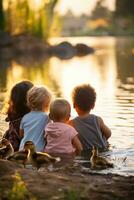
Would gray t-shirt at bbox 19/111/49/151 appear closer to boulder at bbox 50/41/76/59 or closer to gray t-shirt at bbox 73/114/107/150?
gray t-shirt at bbox 73/114/107/150

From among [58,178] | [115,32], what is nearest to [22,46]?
[58,178]

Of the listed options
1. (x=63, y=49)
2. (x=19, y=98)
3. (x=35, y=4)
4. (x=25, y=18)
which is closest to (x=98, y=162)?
(x=19, y=98)

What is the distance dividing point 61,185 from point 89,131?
3.00m

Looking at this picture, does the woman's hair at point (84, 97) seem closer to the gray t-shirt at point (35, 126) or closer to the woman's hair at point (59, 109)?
the woman's hair at point (59, 109)

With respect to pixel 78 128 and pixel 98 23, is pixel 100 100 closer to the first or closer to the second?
pixel 78 128

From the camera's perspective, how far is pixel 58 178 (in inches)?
253

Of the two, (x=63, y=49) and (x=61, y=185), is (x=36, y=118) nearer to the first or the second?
(x=61, y=185)

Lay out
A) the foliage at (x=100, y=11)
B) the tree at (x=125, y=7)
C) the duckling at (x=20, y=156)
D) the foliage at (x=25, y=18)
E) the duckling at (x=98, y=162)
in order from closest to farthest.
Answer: the duckling at (x=20, y=156) → the duckling at (x=98, y=162) → the foliage at (x=25, y=18) → the tree at (x=125, y=7) → the foliage at (x=100, y=11)

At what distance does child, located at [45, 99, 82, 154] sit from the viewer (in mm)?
8518

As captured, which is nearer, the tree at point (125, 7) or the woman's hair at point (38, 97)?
the woman's hair at point (38, 97)

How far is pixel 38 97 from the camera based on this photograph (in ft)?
27.6

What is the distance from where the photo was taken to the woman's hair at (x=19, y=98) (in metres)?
8.93

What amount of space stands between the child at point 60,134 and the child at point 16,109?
20.8 inches

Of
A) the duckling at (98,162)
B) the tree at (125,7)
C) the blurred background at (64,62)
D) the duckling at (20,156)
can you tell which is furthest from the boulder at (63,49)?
the tree at (125,7)
